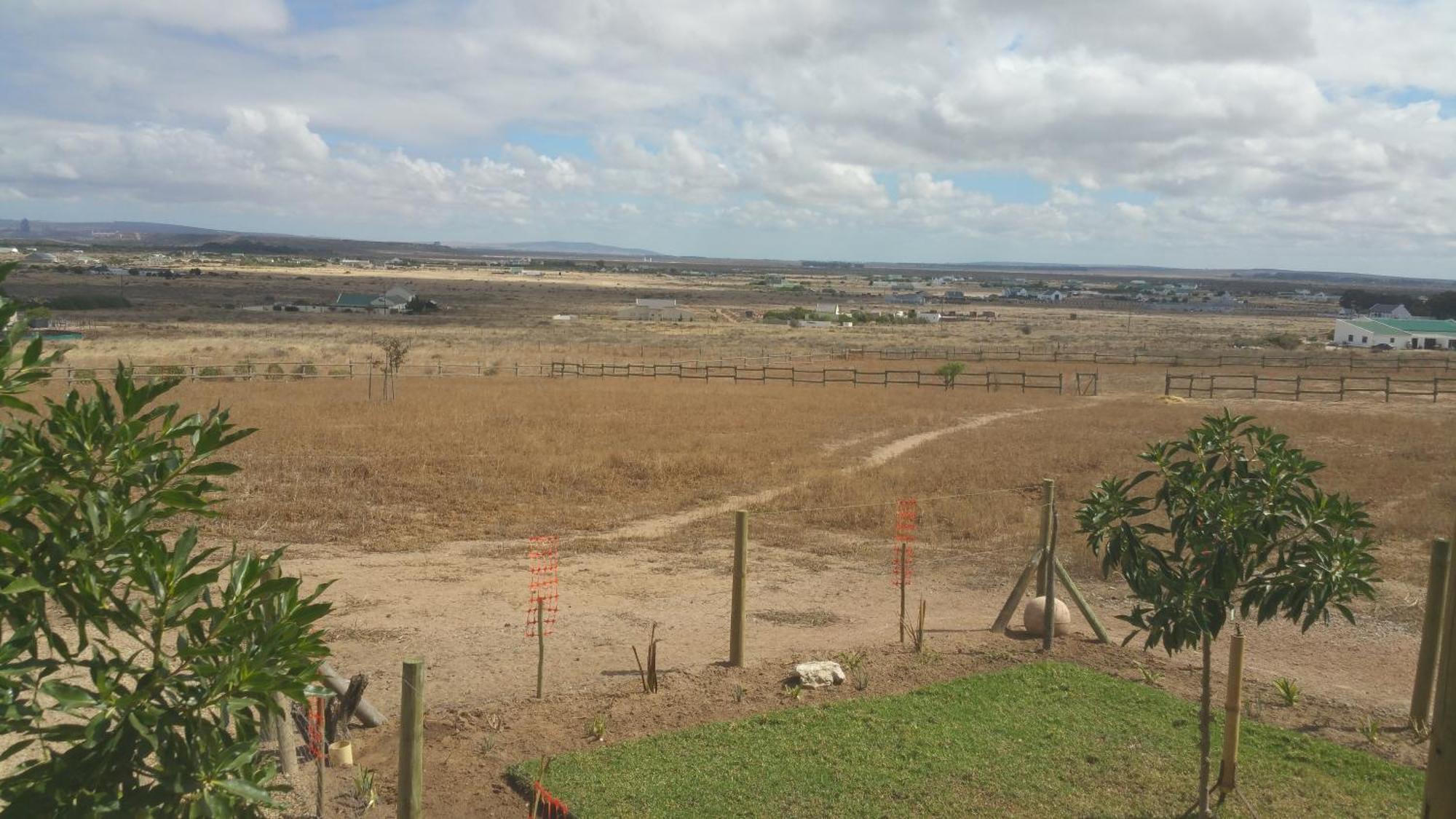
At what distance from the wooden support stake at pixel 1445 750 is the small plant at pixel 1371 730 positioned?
4.79 metres

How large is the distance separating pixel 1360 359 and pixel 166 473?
250 ft

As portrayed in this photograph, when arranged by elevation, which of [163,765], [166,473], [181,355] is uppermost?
[166,473]

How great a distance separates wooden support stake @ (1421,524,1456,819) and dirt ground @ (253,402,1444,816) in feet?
15.5

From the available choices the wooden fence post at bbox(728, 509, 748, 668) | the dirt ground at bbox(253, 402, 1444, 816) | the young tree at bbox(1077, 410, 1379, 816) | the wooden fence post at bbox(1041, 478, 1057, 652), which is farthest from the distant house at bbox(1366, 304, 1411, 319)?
the young tree at bbox(1077, 410, 1379, 816)

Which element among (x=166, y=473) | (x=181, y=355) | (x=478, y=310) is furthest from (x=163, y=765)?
(x=478, y=310)

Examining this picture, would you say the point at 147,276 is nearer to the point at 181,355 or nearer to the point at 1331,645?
the point at 181,355

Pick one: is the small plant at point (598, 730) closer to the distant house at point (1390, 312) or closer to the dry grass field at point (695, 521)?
the dry grass field at point (695, 521)

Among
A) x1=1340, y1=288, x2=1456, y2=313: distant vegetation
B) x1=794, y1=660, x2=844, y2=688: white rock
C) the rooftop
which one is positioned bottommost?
x1=794, y1=660, x2=844, y2=688: white rock

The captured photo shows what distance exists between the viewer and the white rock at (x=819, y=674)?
9.09 m

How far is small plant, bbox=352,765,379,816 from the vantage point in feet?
22.7

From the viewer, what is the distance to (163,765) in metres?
3.31

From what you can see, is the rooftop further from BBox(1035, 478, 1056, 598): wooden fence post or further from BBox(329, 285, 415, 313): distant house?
BBox(1035, 478, 1056, 598): wooden fence post

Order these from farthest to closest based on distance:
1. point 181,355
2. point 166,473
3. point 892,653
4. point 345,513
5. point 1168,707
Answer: point 181,355
point 345,513
point 892,653
point 1168,707
point 166,473

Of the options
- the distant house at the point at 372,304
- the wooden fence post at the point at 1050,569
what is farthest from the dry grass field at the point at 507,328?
the wooden fence post at the point at 1050,569
